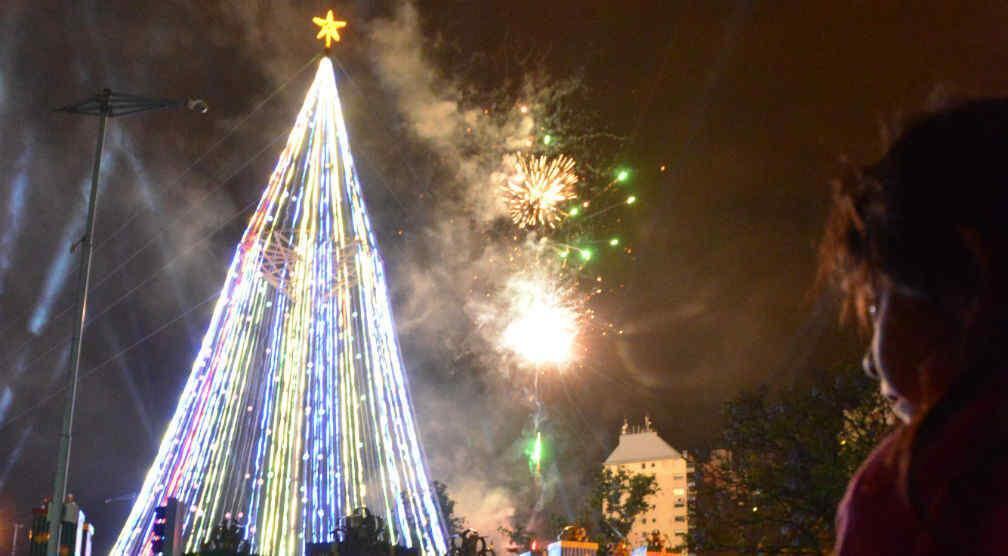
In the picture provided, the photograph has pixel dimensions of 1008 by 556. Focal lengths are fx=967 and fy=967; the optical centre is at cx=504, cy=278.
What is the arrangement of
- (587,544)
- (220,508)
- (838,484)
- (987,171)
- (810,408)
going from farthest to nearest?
(220,508), (587,544), (810,408), (838,484), (987,171)

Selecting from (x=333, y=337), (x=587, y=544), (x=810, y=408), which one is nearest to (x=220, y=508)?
(x=333, y=337)

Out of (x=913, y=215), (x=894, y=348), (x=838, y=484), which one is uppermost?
(x=838, y=484)

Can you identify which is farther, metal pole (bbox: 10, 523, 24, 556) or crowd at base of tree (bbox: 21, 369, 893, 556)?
metal pole (bbox: 10, 523, 24, 556)

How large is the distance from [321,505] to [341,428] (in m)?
3.39

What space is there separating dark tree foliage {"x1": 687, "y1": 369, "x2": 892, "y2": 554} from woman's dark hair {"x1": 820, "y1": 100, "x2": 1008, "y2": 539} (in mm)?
16541

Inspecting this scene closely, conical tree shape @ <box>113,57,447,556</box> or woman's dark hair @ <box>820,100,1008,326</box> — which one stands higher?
conical tree shape @ <box>113,57,447,556</box>

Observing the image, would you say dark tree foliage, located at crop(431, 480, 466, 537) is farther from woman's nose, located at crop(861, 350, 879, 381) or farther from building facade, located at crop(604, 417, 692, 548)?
building facade, located at crop(604, 417, 692, 548)

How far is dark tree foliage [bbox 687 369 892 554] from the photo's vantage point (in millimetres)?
17812

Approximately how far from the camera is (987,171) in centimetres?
152

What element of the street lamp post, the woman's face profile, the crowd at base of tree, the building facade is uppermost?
the building facade

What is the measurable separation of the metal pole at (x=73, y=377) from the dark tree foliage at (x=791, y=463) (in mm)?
11579

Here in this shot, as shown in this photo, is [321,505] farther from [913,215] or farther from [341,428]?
[913,215]

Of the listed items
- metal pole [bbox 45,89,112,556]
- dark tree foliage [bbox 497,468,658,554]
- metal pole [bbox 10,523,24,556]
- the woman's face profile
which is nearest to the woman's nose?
the woman's face profile

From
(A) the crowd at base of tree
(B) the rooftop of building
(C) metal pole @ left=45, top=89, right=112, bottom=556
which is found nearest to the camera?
(C) metal pole @ left=45, top=89, right=112, bottom=556
